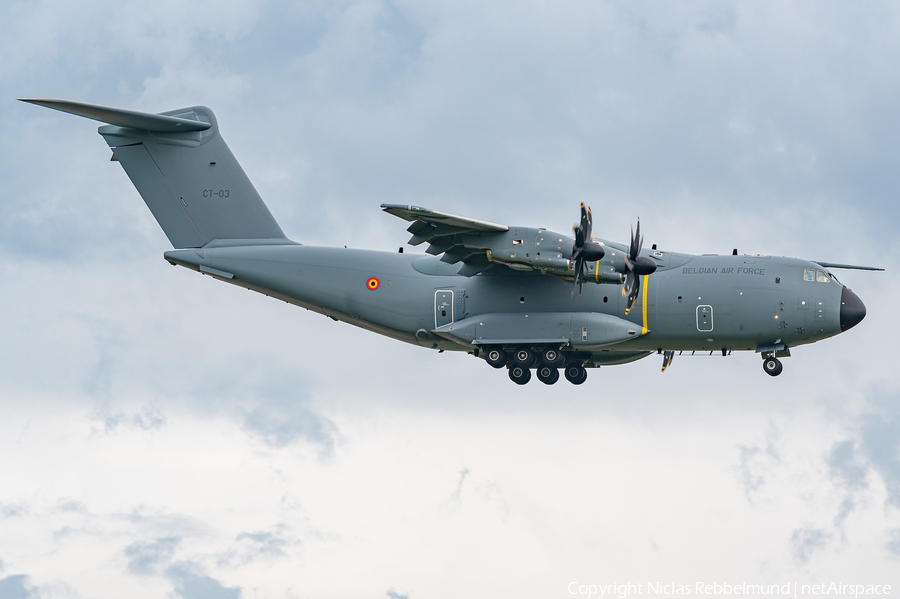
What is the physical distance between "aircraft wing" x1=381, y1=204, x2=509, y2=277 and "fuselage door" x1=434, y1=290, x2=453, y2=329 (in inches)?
30.9

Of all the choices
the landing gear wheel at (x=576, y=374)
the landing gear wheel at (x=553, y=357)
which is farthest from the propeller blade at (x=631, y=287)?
the landing gear wheel at (x=576, y=374)

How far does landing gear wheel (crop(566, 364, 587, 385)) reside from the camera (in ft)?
88.1

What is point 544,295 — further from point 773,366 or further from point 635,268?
point 773,366

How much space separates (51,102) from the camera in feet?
79.3

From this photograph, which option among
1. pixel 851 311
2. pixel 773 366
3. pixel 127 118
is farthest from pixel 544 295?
pixel 127 118

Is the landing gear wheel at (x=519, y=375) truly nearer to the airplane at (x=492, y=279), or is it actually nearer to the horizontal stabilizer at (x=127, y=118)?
the airplane at (x=492, y=279)

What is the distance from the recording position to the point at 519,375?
83.7ft

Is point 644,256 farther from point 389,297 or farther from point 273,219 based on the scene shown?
point 273,219

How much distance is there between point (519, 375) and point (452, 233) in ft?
14.3

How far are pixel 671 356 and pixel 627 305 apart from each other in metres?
2.58

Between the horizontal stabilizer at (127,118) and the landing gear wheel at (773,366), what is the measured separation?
16.0 metres

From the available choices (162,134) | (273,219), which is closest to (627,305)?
(273,219)

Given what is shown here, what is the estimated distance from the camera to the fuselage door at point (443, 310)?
25422mm

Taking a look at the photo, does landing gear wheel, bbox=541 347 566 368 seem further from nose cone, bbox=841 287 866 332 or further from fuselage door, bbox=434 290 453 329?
nose cone, bbox=841 287 866 332
